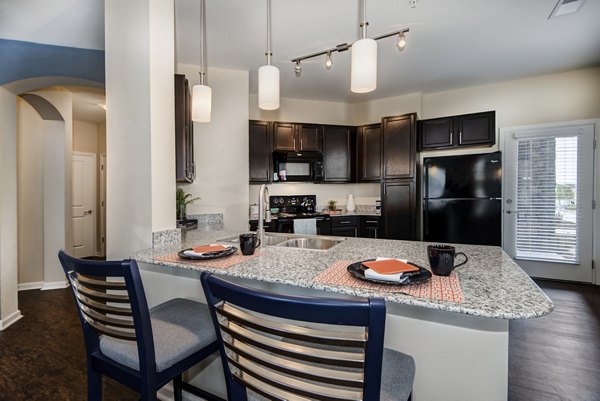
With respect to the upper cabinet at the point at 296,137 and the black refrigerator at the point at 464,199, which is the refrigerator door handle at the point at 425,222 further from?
the upper cabinet at the point at 296,137

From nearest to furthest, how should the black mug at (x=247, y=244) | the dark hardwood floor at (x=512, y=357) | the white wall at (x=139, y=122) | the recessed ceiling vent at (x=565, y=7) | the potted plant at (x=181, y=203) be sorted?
the black mug at (x=247, y=244), the white wall at (x=139, y=122), the dark hardwood floor at (x=512, y=357), the recessed ceiling vent at (x=565, y=7), the potted plant at (x=181, y=203)

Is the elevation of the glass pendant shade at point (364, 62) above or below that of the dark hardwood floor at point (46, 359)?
above

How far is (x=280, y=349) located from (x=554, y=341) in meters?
2.84

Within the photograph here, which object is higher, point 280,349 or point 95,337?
point 280,349

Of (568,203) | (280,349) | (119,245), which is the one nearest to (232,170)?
(119,245)

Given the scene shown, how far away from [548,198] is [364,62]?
3.84 metres

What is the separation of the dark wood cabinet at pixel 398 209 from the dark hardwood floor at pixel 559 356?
1740 millimetres

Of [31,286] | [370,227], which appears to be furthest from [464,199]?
[31,286]

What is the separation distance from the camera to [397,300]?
88 cm

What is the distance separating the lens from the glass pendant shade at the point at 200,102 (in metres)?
2.16

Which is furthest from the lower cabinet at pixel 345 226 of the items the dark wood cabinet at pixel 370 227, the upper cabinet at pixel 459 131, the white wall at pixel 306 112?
the white wall at pixel 306 112

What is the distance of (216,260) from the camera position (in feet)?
4.48

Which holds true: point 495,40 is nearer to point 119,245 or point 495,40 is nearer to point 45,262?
point 119,245

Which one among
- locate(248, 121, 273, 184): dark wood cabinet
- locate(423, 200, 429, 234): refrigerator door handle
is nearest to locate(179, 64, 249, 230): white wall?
locate(248, 121, 273, 184): dark wood cabinet
